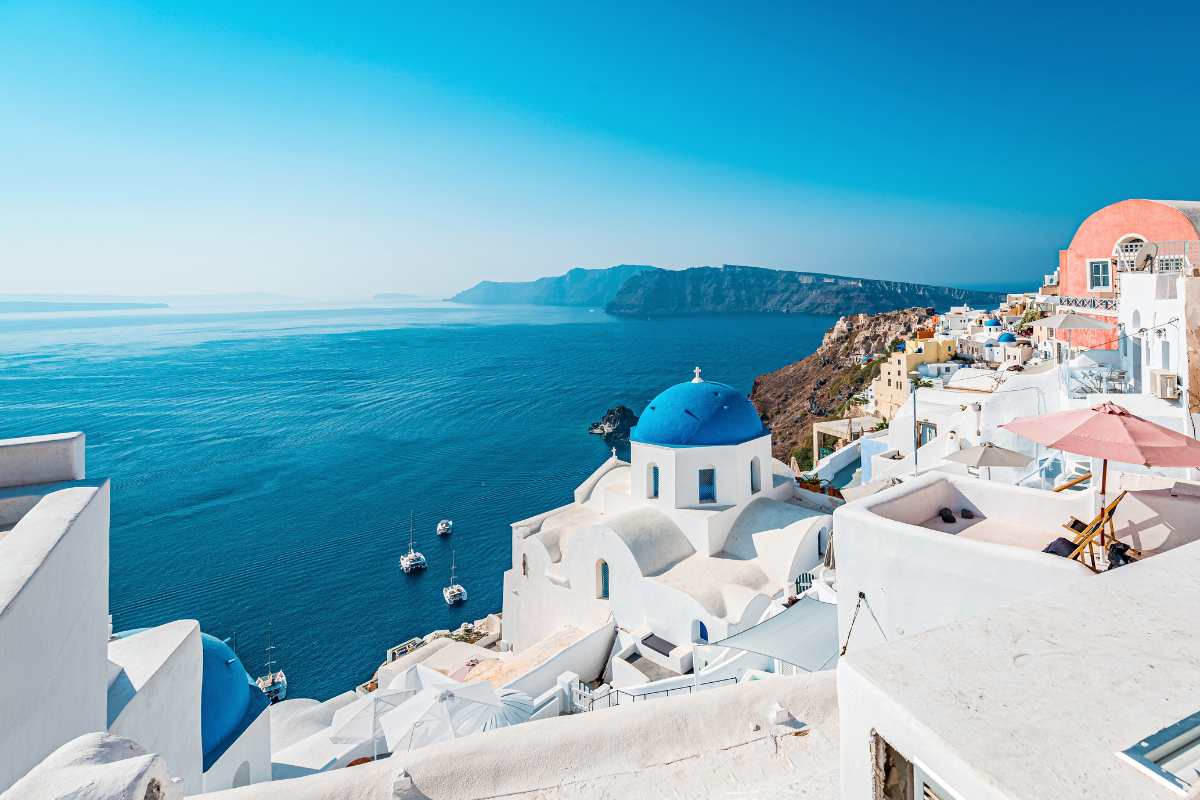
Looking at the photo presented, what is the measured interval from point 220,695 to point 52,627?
6.94m

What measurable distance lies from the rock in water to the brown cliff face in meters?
13.7

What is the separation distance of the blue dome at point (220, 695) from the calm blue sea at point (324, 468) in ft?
52.1

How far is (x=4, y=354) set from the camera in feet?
412

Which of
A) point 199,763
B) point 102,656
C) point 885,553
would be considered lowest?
point 199,763

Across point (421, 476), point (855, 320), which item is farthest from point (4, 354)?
point (855, 320)

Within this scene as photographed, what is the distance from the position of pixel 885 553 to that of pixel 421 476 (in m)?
45.9

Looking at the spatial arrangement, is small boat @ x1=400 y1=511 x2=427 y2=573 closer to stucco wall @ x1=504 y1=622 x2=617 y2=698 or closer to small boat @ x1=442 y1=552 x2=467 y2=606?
small boat @ x1=442 y1=552 x2=467 y2=606

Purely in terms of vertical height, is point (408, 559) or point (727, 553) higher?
point (727, 553)

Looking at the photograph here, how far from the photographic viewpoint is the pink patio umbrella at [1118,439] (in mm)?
4766

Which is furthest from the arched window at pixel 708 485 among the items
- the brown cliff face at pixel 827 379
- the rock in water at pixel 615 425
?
the rock in water at pixel 615 425

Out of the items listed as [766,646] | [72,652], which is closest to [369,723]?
[766,646]

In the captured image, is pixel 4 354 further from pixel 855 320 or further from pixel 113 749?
pixel 113 749

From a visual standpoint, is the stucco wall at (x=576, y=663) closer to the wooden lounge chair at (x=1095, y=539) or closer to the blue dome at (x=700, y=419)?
the blue dome at (x=700, y=419)

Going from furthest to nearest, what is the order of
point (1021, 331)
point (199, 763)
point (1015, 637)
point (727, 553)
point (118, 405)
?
point (118, 405) → point (1021, 331) → point (727, 553) → point (199, 763) → point (1015, 637)
